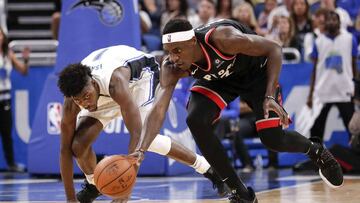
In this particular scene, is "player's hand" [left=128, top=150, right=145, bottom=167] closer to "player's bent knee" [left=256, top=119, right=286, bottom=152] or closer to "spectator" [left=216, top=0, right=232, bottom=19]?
"player's bent knee" [left=256, top=119, right=286, bottom=152]

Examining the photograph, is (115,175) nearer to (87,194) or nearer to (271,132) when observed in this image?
(271,132)

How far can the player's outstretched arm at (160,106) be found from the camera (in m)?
6.45

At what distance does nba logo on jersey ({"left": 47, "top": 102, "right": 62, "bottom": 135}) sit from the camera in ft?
38.0

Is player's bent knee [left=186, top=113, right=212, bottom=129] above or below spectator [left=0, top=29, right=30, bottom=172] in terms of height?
above

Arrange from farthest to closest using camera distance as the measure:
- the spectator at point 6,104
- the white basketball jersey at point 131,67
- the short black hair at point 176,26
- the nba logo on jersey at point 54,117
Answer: the spectator at point 6,104 < the nba logo on jersey at point 54,117 < the white basketball jersey at point 131,67 < the short black hair at point 176,26

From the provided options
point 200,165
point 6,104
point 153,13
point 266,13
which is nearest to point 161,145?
point 200,165

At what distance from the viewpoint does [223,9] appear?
1362 centimetres

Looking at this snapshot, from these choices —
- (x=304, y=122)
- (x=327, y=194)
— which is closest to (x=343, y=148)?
(x=304, y=122)

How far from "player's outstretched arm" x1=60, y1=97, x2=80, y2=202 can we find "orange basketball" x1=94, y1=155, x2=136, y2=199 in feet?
3.25

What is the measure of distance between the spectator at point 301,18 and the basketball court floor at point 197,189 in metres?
2.45

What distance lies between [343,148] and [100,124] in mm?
4544

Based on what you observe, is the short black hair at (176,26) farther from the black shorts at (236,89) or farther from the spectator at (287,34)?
the spectator at (287,34)

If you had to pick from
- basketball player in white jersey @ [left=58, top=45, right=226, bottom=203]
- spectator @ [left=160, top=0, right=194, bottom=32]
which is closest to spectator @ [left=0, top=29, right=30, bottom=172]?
spectator @ [left=160, top=0, right=194, bottom=32]

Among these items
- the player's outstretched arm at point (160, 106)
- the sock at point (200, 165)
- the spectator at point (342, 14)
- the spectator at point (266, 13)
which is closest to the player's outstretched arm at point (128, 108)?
the player's outstretched arm at point (160, 106)
